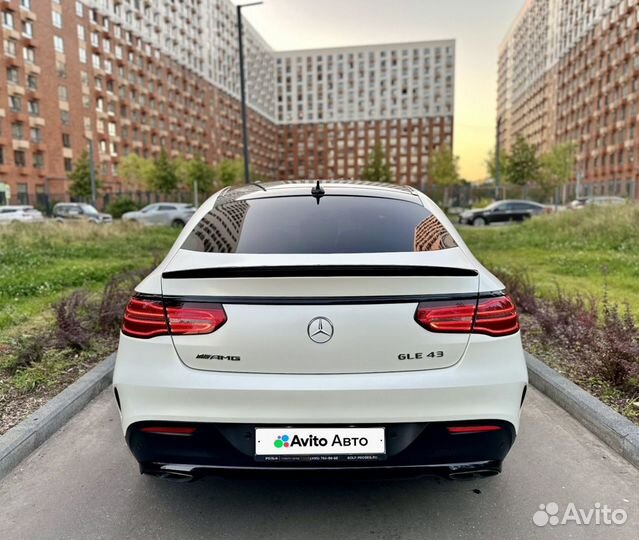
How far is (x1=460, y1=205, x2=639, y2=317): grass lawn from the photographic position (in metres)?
8.33

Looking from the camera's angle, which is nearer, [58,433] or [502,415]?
[502,415]

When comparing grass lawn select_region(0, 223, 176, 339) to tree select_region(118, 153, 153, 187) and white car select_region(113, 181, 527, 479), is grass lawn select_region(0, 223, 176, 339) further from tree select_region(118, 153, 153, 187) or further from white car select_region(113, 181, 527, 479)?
tree select_region(118, 153, 153, 187)

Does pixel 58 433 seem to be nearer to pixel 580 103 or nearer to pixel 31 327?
pixel 31 327

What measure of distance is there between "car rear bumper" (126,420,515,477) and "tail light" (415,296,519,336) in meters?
0.42

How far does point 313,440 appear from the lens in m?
2.22

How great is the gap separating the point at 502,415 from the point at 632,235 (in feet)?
45.3

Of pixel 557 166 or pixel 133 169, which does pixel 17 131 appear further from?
pixel 557 166

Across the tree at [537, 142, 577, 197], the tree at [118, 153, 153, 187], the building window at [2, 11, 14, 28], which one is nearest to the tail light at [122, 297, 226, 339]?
the tree at [537, 142, 577, 197]

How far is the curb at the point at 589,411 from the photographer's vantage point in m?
3.20

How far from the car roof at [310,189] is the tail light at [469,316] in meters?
1.15

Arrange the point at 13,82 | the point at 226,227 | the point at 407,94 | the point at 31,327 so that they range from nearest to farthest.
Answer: the point at 226,227
the point at 31,327
the point at 13,82
the point at 407,94

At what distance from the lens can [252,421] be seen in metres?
2.19

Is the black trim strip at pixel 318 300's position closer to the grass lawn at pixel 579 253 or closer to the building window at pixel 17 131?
the grass lawn at pixel 579 253

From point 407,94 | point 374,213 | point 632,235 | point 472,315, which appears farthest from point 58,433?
point 407,94
